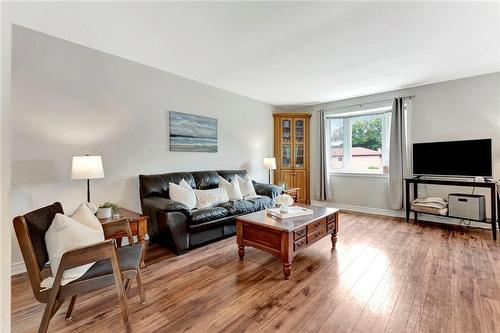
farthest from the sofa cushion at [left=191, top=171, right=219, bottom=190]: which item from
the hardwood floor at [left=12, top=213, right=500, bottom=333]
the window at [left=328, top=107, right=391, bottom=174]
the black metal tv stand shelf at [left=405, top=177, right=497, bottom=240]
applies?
the black metal tv stand shelf at [left=405, top=177, right=497, bottom=240]

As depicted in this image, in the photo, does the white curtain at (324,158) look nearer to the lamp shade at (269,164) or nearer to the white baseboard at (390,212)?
the white baseboard at (390,212)

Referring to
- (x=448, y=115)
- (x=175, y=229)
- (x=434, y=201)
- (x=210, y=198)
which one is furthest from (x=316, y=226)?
(x=448, y=115)

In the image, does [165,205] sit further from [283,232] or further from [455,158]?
[455,158]

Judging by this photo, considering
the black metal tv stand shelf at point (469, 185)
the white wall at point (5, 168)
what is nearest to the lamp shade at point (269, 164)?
the black metal tv stand shelf at point (469, 185)

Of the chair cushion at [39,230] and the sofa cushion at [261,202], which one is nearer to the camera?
the chair cushion at [39,230]

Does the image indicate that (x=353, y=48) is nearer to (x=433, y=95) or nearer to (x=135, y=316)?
(x=433, y=95)

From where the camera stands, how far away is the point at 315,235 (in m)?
2.59

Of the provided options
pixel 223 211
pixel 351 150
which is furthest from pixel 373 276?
→ pixel 351 150

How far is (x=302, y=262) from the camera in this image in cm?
254

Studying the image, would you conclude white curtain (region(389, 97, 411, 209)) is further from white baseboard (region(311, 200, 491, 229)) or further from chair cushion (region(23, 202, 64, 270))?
chair cushion (region(23, 202, 64, 270))

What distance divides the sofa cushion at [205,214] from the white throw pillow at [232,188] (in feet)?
2.11

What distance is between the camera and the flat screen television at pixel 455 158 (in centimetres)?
346

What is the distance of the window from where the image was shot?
187 inches

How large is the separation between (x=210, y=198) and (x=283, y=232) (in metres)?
1.39
